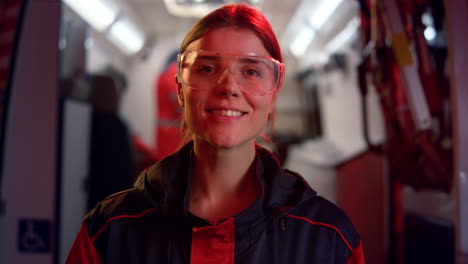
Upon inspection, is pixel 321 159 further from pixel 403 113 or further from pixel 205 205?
pixel 205 205

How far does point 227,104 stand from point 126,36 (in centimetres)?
381

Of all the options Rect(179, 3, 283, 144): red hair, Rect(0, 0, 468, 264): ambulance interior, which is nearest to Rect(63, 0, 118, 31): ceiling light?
Rect(0, 0, 468, 264): ambulance interior

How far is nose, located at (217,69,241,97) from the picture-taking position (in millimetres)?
901

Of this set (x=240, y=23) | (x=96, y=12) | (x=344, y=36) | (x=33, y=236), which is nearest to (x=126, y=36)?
(x=96, y=12)

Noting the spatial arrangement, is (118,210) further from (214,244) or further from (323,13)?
(323,13)

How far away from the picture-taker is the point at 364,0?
5.81 feet

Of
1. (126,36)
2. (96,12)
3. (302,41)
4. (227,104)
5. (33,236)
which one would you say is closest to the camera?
(227,104)

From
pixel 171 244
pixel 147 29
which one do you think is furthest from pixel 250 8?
pixel 147 29

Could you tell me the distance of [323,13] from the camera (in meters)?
3.29

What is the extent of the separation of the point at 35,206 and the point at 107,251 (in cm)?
88

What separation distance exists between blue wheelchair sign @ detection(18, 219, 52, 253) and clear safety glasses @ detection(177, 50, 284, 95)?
3.81 ft

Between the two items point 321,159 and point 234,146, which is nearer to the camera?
point 234,146

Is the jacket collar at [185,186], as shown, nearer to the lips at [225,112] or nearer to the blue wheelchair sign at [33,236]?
the lips at [225,112]

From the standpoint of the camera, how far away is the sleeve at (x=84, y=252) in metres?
0.96
